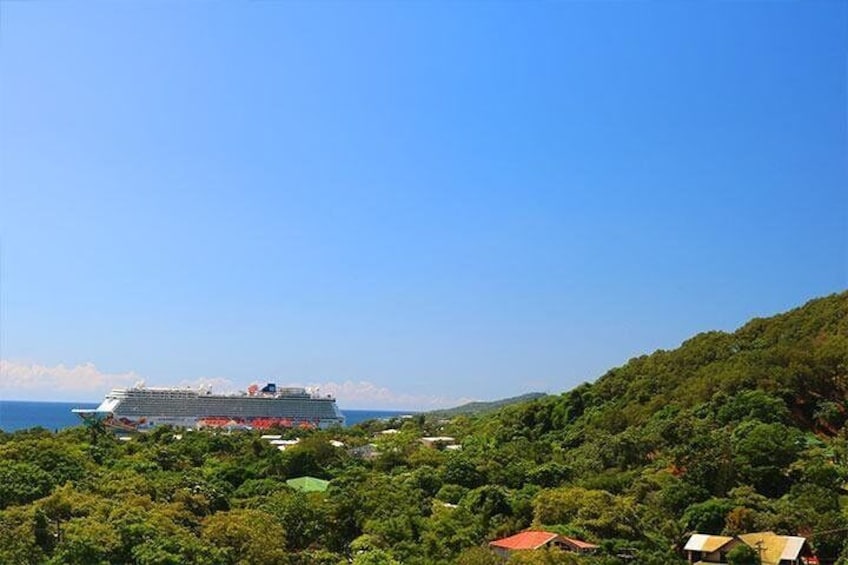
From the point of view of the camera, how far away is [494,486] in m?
31.6

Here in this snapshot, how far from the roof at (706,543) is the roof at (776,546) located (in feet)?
2.39

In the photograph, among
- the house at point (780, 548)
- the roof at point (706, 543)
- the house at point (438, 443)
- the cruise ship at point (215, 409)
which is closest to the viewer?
the house at point (780, 548)

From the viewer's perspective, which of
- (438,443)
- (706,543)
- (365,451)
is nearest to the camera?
(706,543)

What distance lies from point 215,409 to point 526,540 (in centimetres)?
6785

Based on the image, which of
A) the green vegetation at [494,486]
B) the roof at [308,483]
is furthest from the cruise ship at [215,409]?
the roof at [308,483]

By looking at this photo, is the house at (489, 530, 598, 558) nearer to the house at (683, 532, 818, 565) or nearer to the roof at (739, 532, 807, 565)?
the house at (683, 532, 818, 565)

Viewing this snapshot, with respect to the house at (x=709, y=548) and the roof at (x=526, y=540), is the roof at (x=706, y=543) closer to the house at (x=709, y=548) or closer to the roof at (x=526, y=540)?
the house at (x=709, y=548)

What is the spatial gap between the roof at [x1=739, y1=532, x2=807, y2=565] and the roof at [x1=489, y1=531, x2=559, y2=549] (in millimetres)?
6604

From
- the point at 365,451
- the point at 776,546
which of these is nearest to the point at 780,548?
the point at 776,546

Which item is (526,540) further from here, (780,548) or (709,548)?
(780,548)

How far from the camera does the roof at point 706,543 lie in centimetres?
2506

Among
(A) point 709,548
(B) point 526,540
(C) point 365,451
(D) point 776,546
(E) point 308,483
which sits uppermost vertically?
(C) point 365,451

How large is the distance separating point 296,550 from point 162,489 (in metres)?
6.43

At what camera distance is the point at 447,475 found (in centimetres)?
3531
